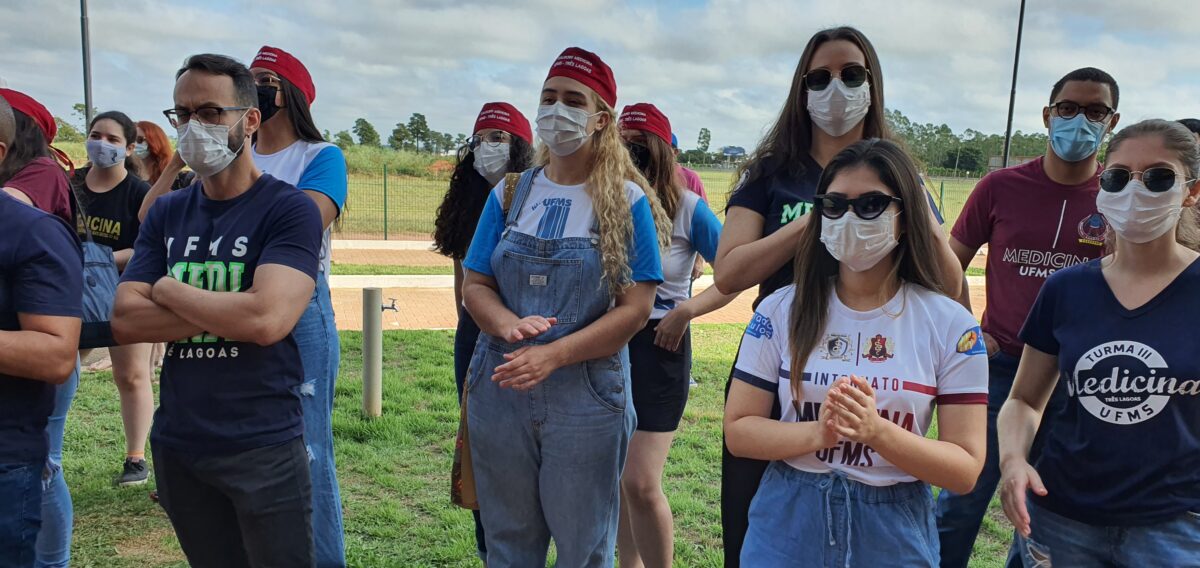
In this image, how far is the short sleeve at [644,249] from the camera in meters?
2.76

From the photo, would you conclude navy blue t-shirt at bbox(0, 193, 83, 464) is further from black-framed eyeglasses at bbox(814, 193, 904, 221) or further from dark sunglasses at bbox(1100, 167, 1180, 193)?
dark sunglasses at bbox(1100, 167, 1180, 193)

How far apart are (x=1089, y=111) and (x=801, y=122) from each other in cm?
131

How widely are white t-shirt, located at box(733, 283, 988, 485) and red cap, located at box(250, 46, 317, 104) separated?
2.41 metres

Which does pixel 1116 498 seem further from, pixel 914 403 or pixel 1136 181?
pixel 1136 181

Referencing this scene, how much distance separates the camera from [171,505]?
248 cm

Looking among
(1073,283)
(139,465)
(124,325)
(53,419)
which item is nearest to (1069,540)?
(1073,283)

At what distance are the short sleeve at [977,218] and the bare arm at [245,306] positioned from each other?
2.72 metres

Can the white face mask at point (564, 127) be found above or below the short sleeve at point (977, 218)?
above

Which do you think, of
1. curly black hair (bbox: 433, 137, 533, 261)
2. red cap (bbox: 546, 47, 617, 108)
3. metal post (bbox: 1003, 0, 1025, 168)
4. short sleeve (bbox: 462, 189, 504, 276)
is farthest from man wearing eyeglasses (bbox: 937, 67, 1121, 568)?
metal post (bbox: 1003, 0, 1025, 168)

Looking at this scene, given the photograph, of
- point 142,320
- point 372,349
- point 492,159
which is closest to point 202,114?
point 142,320

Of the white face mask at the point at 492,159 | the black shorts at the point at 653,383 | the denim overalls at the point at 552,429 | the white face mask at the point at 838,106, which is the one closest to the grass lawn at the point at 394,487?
the black shorts at the point at 653,383

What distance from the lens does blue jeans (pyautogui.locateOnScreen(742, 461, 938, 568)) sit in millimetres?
2039

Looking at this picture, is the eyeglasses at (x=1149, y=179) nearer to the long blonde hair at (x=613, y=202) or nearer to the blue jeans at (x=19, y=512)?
the long blonde hair at (x=613, y=202)

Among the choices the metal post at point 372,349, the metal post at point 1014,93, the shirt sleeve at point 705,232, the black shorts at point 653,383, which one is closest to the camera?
the black shorts at point 653,383
